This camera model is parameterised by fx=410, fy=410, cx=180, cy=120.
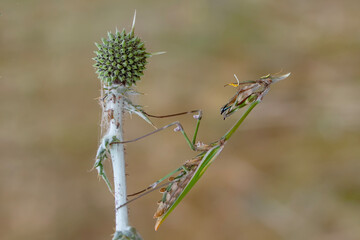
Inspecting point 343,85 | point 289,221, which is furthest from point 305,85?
point 289,221

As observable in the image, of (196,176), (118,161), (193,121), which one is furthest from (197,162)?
(193,121)

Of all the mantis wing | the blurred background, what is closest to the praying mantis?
the mantis wing

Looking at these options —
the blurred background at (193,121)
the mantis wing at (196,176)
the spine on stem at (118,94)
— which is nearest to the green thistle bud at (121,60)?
the spine on stem at (118,94)

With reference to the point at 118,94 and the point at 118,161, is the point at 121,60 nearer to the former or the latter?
the point at 118,94

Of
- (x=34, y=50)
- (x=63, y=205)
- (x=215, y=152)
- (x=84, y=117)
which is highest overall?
(x=34, y=50)

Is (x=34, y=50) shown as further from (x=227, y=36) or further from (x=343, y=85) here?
(x=343, y=85)

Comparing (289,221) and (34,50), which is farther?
(34,50)
